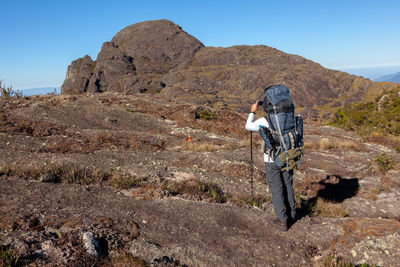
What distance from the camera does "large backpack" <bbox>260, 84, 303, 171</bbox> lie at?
15.4 ft

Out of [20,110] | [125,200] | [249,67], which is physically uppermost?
[249,67]

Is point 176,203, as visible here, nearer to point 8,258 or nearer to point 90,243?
point 90,243

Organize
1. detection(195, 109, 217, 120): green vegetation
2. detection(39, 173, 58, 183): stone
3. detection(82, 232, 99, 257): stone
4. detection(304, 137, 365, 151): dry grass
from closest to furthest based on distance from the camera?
detection(82, 232, 99, 257): stone < detection(39, 173, 58, 183): stone < detection(304, 137, 365, 151): dry grass < detection(195, 109, 217, 120): green vegetation

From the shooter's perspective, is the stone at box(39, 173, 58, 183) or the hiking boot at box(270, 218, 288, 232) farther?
the stone at box(39, 173, 58, 183)

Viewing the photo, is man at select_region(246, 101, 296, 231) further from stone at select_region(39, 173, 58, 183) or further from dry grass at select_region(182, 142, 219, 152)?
dry grass at select_region(182, 142, 219, 152)

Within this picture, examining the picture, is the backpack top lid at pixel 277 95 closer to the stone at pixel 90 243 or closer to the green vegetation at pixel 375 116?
the stone at pixel 90 243

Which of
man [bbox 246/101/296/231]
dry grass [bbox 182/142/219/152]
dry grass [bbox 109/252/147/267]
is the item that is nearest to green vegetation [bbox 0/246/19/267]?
dry grass [bbox 109/252/147/267]

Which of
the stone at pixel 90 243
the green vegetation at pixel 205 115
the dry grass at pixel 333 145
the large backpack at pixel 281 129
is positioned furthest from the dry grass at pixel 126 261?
the green vegetation at pixel 205 115

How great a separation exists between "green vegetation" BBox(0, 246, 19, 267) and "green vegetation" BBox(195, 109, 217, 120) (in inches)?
717

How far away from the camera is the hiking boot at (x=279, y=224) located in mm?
5230

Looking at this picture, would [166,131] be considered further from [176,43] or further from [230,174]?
[176,43]

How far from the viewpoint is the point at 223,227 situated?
5.28 meters

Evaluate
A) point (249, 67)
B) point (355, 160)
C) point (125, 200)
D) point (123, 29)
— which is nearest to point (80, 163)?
point (125, 200)

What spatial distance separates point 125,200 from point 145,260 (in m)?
2.38
